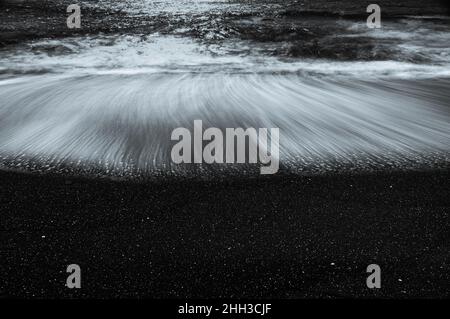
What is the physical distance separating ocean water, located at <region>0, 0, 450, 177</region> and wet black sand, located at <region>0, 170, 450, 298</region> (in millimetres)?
224

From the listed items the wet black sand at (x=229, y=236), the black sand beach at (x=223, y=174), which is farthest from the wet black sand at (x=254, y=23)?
the wet black sand at (x=229, y=236)

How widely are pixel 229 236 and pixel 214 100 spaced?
71.2 inches

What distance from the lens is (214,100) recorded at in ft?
11.4

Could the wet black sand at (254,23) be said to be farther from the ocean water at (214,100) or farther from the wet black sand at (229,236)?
the wet black sand at (229,236)

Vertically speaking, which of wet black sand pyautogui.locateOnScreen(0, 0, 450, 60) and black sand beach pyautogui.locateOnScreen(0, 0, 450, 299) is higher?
wet black sand pyautogui.locateOnScreen(0, 0, 450, 60)

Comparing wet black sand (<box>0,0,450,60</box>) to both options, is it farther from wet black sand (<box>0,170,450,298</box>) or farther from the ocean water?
wet black sand (<box>0,170,450,298</box>)

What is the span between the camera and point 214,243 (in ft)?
5.88

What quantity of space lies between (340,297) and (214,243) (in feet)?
1.70

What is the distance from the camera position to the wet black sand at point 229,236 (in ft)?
5.22

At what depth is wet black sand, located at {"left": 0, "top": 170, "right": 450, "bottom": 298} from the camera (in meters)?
1.59

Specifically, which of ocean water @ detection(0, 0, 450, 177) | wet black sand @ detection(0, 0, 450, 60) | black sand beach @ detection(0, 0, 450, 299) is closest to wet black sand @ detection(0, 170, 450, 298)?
black sand beach @ detection(0, 0, 450, 299)

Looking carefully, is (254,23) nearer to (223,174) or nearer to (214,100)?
(214,100)

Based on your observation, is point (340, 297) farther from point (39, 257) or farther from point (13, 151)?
point (13, 151)

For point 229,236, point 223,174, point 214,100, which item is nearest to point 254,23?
point 214,100
